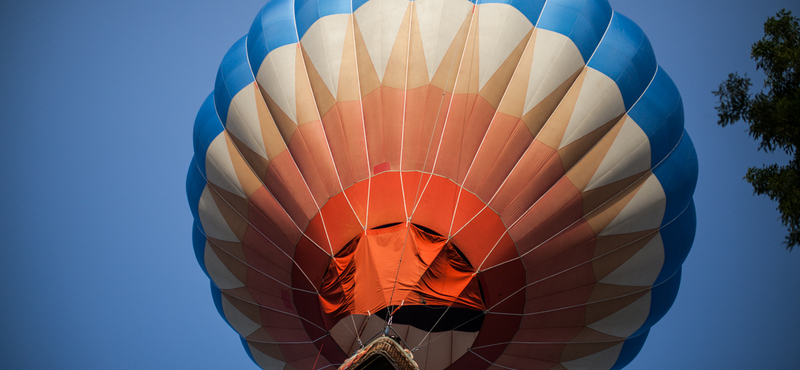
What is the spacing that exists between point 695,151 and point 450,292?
413cm

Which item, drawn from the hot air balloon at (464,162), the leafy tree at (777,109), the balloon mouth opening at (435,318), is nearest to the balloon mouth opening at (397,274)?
the hot air balloon at (464,162)

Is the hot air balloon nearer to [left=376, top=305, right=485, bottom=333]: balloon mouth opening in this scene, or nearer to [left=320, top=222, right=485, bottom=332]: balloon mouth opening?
[left=320, top=222, right=485, bottom=332]: balloon mouth opening

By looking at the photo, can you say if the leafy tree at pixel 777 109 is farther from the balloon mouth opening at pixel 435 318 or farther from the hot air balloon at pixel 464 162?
the balloon mouth opening at pixel 435 318

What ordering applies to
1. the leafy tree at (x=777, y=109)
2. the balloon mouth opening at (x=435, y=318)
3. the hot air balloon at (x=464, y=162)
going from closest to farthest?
the leafy tree at (x=777, y=109) → the hot air balloon at (x=464, y=162) → the balloon mouth opening at (x=435, y=318)

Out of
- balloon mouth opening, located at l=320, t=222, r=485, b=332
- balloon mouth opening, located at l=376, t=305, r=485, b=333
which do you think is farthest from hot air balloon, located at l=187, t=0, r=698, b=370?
balloon mouth opening, located at l=376, t=305, r=485, b=333

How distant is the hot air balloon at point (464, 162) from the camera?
245 inches

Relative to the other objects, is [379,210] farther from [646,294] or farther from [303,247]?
[646,294]

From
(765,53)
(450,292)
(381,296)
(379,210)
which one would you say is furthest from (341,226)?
(765,53)

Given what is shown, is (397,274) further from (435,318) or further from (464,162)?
(435,318)

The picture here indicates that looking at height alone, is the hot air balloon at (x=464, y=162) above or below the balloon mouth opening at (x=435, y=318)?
above

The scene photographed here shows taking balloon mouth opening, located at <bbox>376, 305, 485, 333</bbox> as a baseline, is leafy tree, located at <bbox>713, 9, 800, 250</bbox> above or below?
above

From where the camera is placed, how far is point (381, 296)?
19.7 feet

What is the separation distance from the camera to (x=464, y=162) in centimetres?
627

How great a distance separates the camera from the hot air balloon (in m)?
6.23
